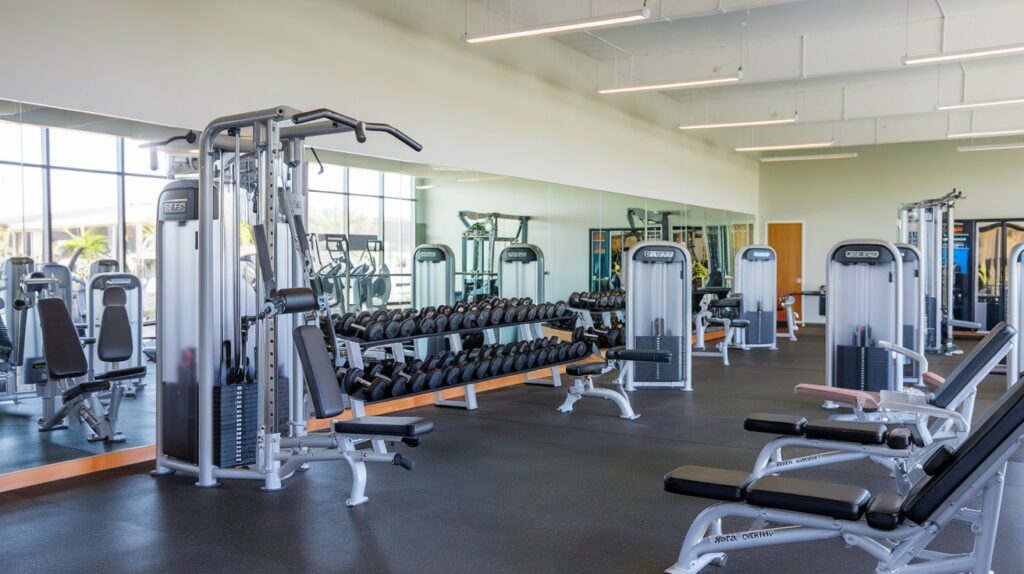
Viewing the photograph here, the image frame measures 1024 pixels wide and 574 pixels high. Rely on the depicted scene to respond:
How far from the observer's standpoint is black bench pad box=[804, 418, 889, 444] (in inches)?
137

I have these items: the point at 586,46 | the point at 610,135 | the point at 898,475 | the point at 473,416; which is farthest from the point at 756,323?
the point at 898,475

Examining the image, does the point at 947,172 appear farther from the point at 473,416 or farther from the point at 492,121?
the point at 473,416

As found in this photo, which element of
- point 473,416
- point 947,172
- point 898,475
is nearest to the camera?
point 898,475

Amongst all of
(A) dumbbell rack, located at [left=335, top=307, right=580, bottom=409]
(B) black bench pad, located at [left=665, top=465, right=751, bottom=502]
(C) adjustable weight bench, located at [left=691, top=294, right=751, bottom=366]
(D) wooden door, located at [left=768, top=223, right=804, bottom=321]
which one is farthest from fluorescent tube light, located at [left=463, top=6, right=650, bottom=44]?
(D) wooden door, located at [left=768, top=223, right=804, bottom=321]

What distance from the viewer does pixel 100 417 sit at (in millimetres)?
4762

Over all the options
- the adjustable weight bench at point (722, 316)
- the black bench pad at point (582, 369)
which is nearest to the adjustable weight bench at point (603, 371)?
the black bench pad at point (582, 369)

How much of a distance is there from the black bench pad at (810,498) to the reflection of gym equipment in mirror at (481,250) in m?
4.82

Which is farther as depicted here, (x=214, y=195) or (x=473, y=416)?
(x=473, y=416)

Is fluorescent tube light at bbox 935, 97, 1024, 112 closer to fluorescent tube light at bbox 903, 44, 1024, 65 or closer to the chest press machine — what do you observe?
fluorescent tube light at bbox 903, 44, 1024, 65

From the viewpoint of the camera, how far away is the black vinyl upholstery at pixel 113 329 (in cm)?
506

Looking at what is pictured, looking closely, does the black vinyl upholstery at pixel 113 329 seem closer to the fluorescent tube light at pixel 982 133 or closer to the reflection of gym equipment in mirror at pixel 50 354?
the reflection of gym equipment in mirror at pixel 50 354

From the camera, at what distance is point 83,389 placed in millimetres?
4617

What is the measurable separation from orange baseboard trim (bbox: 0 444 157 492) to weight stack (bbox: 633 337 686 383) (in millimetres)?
4175

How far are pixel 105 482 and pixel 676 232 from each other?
8.77 metres
